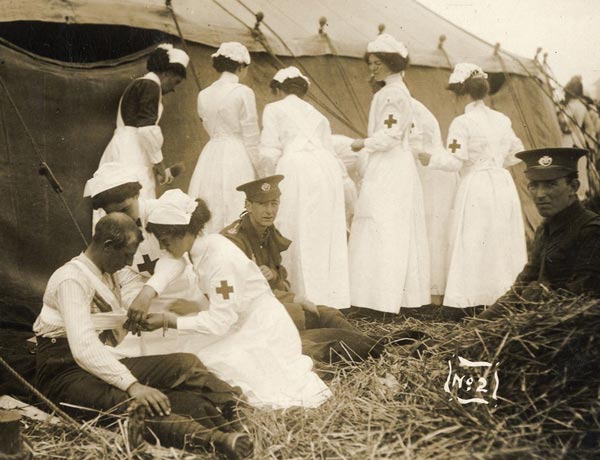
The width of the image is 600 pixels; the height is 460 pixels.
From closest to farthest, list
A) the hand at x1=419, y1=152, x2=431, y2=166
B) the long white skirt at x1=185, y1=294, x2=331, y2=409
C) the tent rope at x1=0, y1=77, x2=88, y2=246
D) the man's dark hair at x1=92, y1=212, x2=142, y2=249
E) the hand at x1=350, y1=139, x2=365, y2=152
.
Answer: the man's dark hair at x1=92, y1=212, x2=142, y2=249
the long white skirt at x1=185, y1=294, x2=331, y2=409
the tent rope at x1=0, y1=77, x2=88, y2=246
the hand at x1=350, y1=139, x2=365, y2=152
the hand at x1=419, y1=152, x2=431, y2=166

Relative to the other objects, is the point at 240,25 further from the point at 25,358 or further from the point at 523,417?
the point at 523,417

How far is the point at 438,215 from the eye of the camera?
5.32m

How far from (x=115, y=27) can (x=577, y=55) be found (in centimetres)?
285

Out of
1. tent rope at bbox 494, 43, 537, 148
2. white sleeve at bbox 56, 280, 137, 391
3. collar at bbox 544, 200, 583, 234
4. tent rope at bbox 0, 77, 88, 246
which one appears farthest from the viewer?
tent rope at bbox 494, 43, 537, 148

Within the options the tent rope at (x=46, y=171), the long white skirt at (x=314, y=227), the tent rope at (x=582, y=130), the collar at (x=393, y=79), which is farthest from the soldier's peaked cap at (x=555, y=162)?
the tent rope at (x=46, y=171)

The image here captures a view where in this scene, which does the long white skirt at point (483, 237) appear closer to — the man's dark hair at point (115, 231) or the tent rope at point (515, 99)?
the tent rope at point (515, 99)

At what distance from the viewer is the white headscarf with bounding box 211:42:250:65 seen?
15.9 feet

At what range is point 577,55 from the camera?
464 centimetres

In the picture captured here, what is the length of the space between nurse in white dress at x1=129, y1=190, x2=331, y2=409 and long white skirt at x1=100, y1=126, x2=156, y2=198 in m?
0.90

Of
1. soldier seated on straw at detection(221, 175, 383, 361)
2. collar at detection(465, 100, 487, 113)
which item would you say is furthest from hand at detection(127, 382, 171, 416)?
collar at detection(465, 100, 487, 113)

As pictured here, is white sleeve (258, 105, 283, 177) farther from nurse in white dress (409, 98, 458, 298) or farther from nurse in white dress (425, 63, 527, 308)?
nurse in white dress (425, 63, 527, 308)

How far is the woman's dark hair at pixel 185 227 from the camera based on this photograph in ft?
12.4

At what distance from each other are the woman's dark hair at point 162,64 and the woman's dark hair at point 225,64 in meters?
0.20

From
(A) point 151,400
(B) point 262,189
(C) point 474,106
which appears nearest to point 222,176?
(B) point 262,189
